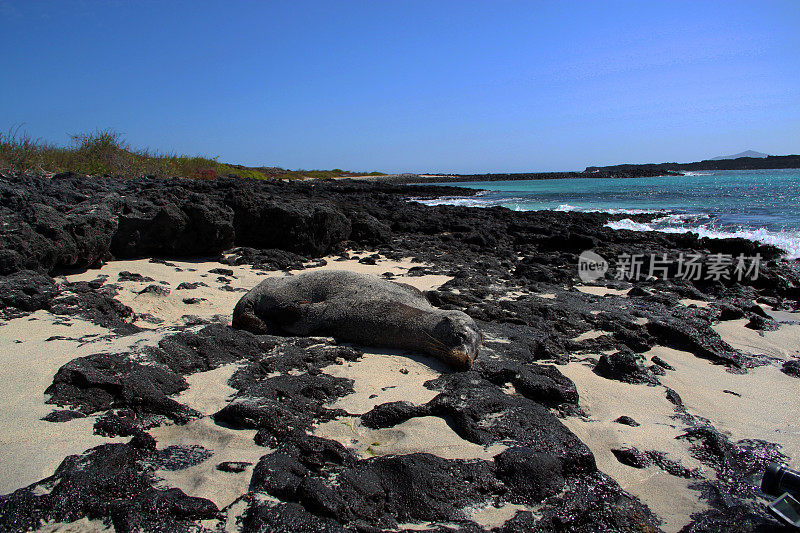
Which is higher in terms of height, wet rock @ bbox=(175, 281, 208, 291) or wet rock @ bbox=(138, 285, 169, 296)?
wet rock @ bbox=(138, 285, 169, 296)

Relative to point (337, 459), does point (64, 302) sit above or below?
above

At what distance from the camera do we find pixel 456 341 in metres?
4.14

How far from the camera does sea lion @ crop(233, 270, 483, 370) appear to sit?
4258mm

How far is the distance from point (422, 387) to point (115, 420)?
210 cm

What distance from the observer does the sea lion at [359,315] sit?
14.0 feet

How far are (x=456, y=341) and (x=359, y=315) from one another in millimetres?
1086

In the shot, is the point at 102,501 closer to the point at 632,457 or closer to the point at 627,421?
the point at 632,457

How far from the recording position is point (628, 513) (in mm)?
2412

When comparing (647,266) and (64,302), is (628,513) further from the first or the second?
(647,266)

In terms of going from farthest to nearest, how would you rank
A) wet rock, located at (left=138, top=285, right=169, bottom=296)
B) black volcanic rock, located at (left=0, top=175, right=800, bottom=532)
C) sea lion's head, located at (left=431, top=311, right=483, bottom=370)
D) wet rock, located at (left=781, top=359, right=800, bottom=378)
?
wet rock, located at (left=138, top=285, right=169, bottom=296), wet rock, located at (left=781, top=359, right=800, bottom=378), sea lion's head, located at (left=431, top=311, right=483, bottom=370), black volcanic rock, located at (left=0, top=175, right=800, bottom=532)

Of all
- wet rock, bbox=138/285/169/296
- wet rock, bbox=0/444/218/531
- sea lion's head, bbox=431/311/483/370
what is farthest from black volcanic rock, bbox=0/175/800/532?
wet rock, bbox=138/285/169/296

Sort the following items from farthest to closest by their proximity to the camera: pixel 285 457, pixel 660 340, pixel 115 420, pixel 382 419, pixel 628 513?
pixel 660 340 → pixel 382 419 → pixel 115 420 → pixel 285 457 → pixel 628 513

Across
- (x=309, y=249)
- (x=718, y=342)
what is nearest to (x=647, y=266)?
(x=718, y=342)

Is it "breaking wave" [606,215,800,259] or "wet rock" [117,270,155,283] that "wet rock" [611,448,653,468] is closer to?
"wet rock" [117,270,155,283]
